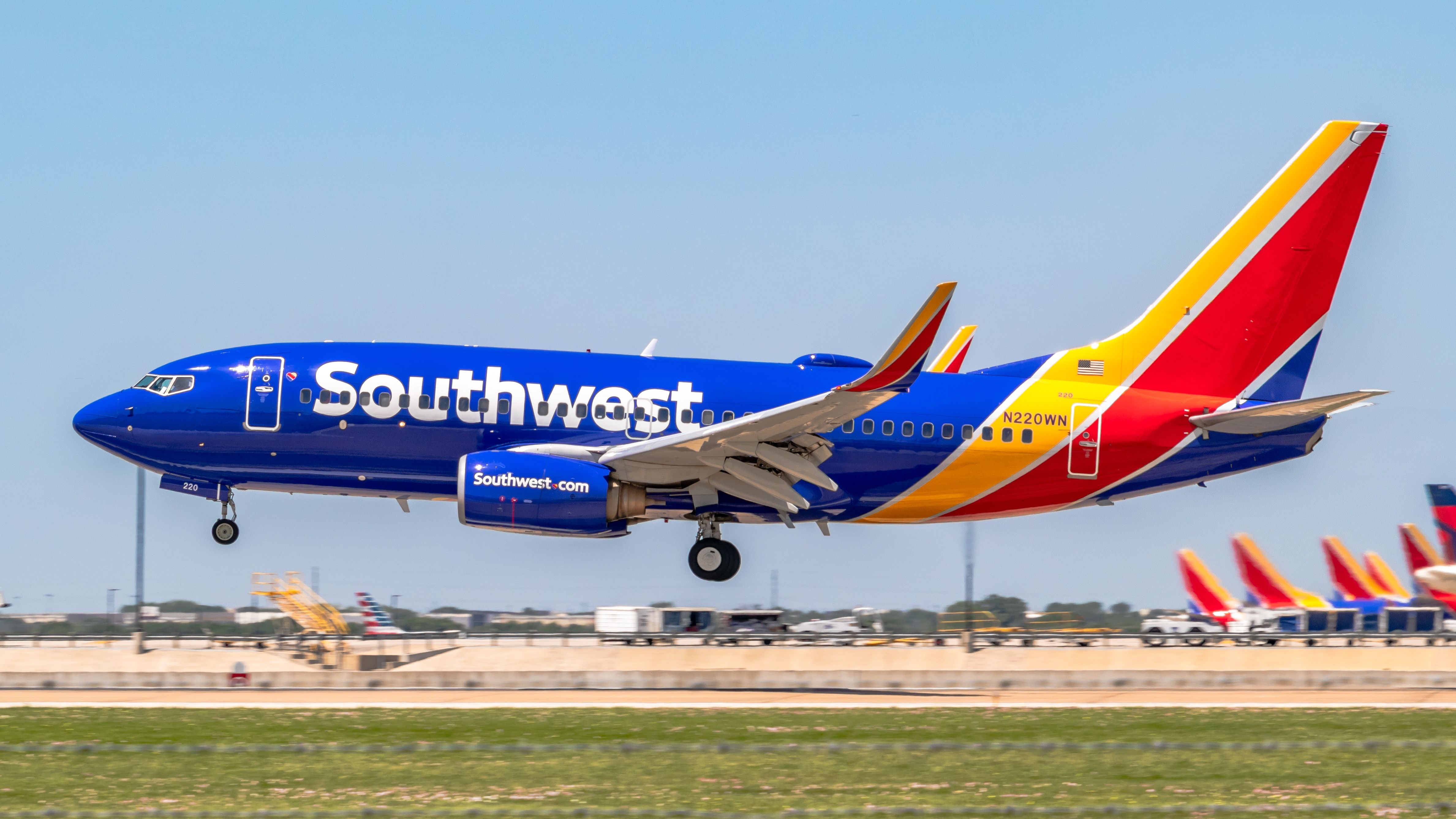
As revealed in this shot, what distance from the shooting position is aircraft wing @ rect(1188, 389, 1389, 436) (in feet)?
97.5

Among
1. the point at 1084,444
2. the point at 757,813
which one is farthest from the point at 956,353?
the point at 757,813

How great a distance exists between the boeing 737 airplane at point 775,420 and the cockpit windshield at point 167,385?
4cm

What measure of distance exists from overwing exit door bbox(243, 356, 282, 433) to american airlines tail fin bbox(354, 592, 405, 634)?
30.4ft

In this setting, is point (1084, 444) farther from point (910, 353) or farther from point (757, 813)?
point (757, 813)

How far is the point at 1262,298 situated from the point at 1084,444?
5574 mm

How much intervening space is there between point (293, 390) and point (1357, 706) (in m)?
20.7

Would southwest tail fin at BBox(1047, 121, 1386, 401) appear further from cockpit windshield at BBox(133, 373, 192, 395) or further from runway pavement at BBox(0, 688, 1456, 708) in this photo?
cockpit windshield at BBox(133, 373, 192, 395)

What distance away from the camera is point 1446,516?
163 ft

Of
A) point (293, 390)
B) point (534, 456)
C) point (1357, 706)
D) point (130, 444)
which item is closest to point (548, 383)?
point (534, 456)

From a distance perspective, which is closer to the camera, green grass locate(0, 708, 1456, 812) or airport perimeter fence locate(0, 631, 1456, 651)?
green grass locate(0, 708, 1456, 812)

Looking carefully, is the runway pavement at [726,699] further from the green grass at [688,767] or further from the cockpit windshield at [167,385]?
the cockpit windshield at [167,385]

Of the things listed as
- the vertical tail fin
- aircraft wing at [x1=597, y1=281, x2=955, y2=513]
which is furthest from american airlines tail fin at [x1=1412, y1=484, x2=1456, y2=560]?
aircraft wing at [x1=597, y1=281, x2=955, y2=513]

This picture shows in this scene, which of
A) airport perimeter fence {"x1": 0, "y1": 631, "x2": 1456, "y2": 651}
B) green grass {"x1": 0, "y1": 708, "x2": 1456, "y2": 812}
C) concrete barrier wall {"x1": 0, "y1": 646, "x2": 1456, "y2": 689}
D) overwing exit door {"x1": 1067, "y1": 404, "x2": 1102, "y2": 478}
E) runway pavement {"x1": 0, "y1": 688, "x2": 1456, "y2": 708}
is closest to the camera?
green grass {"x1": 0, "y1": 708, "x2": 1456, "y2": 812}

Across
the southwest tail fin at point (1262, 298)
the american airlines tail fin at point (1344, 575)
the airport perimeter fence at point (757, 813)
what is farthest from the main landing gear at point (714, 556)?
the american airlines tail fin at point (1344, 575)
